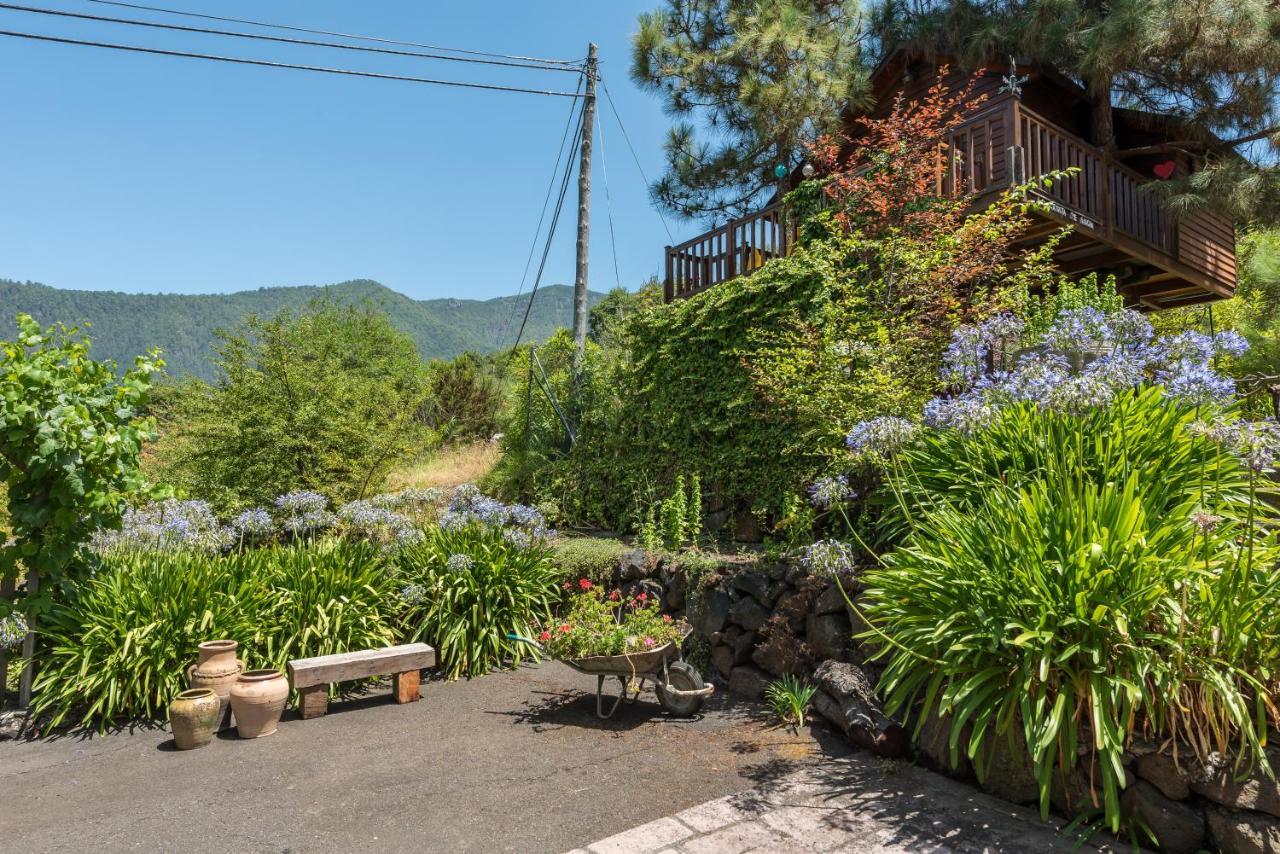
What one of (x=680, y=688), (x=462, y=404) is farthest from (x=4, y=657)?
(x=462, y=404)

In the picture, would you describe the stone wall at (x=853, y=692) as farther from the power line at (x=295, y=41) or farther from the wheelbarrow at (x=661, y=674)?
the power line at (x=295, y=41)

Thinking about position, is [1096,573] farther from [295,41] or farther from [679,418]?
[295,41]

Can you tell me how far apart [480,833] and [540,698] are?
2.33 meters

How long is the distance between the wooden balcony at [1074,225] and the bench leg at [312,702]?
731 cm

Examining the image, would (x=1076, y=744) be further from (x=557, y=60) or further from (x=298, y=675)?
(x=557, y=60)

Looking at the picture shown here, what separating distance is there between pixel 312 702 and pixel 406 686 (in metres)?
0.70

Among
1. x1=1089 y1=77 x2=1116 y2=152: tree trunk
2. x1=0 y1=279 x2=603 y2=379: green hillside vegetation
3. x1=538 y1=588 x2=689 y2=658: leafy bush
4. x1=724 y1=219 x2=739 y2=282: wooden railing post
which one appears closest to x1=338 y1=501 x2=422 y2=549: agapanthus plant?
x1=538 y1=588 x2=689 y2=658: leafy bush

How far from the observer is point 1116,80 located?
11.0 meters

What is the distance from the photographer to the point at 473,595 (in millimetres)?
6773

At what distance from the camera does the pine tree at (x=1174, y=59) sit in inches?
340

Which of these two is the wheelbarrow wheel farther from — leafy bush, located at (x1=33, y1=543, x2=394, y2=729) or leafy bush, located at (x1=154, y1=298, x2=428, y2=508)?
leafy bush, located at (x1=154, y1=298, x2=428, y2=508)

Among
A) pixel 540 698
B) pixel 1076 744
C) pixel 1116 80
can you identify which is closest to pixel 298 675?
pixel 540 698

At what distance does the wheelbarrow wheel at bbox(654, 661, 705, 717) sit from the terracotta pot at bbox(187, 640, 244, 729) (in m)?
3.11

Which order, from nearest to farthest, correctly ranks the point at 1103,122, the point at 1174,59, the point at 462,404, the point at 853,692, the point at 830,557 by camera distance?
1. the point at 853,692
2. the point at 830,557
3. the point at 1174,59
4. the point at 1103,122
5. the point at 462,404
